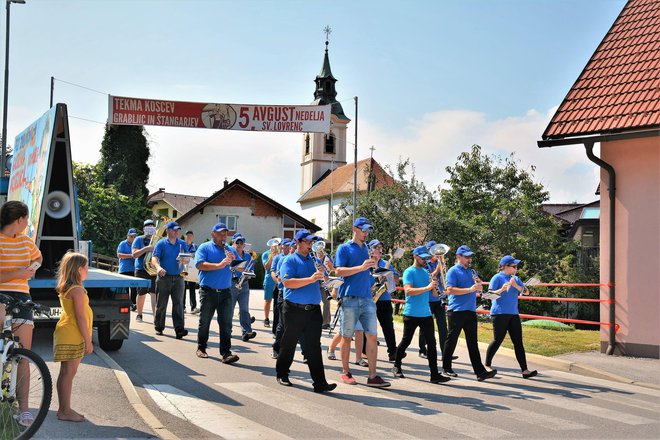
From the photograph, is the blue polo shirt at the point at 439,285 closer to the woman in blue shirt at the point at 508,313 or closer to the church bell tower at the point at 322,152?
the woman in blue shirt at the point at 508,313

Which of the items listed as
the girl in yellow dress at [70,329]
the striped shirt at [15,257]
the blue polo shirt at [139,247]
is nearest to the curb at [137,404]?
the girl in yellow dress at [70,329]

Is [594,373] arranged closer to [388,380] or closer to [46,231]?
[388,380]

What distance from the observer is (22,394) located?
591cm

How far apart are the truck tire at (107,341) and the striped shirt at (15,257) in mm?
4426

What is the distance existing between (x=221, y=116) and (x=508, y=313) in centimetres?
1222

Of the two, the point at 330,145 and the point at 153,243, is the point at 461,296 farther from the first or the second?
the point at 330,145

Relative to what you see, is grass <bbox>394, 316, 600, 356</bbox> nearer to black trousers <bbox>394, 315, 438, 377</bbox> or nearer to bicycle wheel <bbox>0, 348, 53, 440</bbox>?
black trousers <bbox>394, 315, 438, 377</bbox>

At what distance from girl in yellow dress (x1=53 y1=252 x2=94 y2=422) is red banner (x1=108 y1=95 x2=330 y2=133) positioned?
47.4 ft

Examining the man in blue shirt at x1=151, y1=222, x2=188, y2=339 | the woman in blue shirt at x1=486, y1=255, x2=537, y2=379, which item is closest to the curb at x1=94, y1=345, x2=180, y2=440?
the man in blue shirt at x1=151, y1=222, x2=188, y2=339

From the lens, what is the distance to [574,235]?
46.0 metres

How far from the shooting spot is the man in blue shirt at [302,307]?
9.11 metres

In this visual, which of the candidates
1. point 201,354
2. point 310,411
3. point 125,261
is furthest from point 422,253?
point 125,261

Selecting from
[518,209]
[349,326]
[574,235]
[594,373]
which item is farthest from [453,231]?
[349,326]

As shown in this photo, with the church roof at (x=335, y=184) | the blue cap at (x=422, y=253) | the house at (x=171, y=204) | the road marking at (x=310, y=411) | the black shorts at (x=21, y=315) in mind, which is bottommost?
the road marking at (x=310, y=411)
